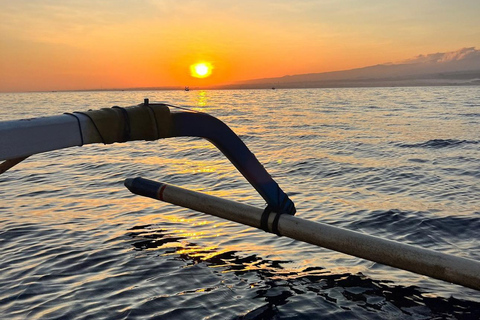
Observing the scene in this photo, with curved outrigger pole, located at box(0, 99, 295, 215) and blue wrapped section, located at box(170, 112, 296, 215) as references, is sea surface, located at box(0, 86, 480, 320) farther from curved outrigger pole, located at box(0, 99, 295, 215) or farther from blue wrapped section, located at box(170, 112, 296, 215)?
curved outrigger pole, located at box(0, 99, 295, 215)

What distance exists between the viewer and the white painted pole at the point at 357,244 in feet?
17.9

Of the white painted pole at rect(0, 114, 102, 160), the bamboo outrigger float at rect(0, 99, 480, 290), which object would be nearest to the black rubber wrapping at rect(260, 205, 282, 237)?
the bamboo outrigger float at rect(0, 99, 480, 290)

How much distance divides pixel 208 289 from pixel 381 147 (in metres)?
17.4

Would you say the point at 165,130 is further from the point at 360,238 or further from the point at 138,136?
the point at 360,238

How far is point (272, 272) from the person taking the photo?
281 inches

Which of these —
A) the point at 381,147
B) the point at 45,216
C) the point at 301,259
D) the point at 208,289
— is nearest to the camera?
the point at 208,289

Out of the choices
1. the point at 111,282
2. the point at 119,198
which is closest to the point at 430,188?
the point at 119,198

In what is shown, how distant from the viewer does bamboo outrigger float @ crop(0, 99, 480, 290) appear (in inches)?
196

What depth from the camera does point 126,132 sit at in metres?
5.86

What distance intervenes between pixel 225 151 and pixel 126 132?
1785mm

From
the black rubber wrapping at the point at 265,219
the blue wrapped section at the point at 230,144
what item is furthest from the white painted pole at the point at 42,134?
the black rubber wrapping at the point at 265,219

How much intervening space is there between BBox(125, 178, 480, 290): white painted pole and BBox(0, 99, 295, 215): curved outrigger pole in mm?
549

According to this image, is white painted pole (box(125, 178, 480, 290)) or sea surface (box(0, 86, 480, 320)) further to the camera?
sea surface (box(0, 86, 480, 320))

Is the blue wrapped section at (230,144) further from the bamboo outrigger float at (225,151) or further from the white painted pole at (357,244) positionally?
the white painted pole at (357,244)
